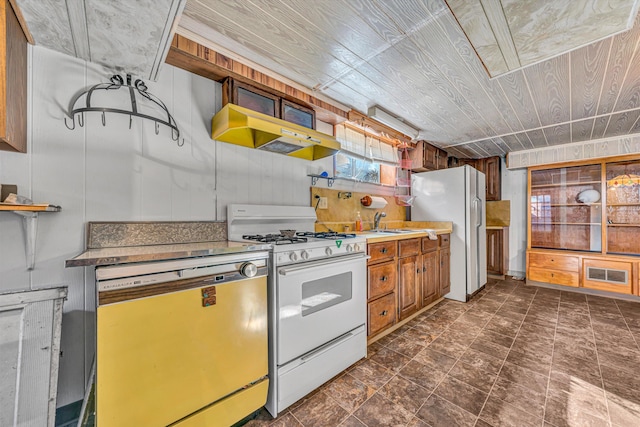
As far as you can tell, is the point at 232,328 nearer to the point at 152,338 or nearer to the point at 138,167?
A: the point at 152,338

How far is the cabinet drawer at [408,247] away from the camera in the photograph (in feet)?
8.20

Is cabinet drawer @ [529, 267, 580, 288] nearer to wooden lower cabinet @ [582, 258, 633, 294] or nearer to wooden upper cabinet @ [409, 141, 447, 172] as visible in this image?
wooden lower cabinet @ [582, 258, 633, 294]

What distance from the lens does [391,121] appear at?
9.16ft

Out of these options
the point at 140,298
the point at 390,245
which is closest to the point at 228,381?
the point at 140,298

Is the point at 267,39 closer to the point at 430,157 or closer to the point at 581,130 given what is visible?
the point at 430,157

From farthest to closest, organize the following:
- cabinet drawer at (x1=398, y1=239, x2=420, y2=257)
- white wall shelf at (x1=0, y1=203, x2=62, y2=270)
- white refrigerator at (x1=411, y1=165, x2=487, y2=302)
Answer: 1. white refrigerator at (x1=411, y1=165, x2=487, y2=302)
2. cabinet drawer at (x1=398, y1=239, x2=420, y2=257)
3. white wall shelf at (x1=0, y1=203, x2=62, y2=270)

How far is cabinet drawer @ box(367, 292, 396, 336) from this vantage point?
216 cm

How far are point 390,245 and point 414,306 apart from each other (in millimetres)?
876

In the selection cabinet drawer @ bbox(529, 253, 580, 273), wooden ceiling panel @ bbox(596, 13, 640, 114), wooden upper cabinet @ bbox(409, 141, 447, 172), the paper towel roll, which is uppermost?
wooden ceiling panel @ bbox(596, 13, 640, 114)

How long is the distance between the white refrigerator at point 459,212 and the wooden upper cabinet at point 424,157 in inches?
5.7

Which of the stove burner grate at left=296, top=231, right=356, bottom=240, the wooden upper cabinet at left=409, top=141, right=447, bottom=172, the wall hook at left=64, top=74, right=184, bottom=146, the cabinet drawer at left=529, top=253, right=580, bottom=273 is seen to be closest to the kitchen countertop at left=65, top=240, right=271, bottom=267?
the stove burner grate at left=296, top=231, right=356, bottom=240

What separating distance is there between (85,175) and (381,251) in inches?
84.7

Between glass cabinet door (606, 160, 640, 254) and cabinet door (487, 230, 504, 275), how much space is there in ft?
4.38

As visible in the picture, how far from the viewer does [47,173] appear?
133cm
